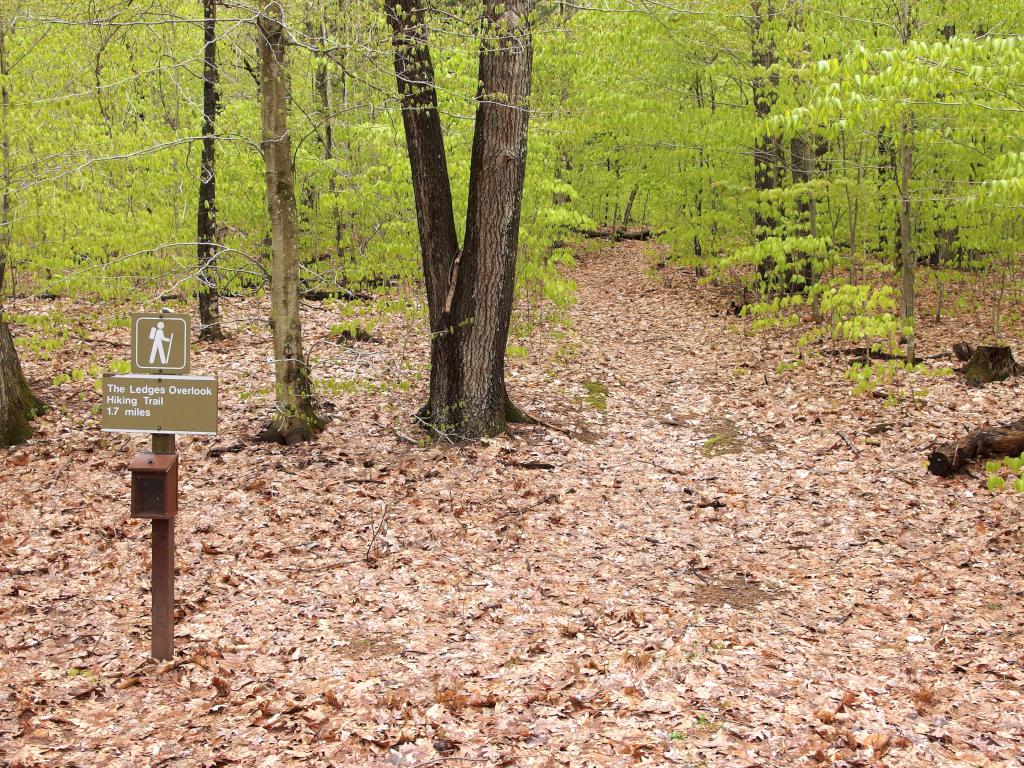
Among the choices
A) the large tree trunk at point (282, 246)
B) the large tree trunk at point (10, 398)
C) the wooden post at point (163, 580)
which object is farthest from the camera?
the large tree trunk at point (10, 398)

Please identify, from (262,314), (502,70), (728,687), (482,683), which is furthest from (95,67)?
(728,687)

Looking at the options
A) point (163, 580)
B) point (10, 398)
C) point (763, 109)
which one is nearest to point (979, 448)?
point (163, 580)

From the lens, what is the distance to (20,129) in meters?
8.68

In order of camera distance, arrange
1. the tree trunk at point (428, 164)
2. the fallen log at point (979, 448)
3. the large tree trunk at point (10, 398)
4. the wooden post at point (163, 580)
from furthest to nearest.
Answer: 1. the large tree trunk at point (10, 398)
2. the tree trunk at point (428, 164)
3. the fallen log at point (979, 448)
4. the wooden post at point (163, 580)

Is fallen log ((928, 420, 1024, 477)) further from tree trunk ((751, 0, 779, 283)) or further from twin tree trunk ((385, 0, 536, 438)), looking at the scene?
tree trunk ((751, 0, 779, 283))

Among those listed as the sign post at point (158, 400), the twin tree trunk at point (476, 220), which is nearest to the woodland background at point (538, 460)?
the twin tree trunk at point (476, 220)

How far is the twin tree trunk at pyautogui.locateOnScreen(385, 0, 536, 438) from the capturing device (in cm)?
858

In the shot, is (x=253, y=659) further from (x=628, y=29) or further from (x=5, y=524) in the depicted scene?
(x=628, y=29)

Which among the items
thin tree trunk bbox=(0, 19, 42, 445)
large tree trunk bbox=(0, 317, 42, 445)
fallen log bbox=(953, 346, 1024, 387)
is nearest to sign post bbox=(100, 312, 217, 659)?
thin tree trunk bbox=(0, 19, 42, 445)

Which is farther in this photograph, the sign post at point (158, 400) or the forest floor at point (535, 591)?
the sign post at point (158, 400)

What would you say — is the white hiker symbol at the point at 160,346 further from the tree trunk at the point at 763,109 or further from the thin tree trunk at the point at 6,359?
the tree trunk at the point at 763,109

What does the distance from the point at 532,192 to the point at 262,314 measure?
6252 millimetres

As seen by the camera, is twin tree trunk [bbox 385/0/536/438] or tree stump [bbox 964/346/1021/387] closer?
twin tree trunk [bbox 385/0/536/438]

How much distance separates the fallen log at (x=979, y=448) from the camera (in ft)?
25.3
